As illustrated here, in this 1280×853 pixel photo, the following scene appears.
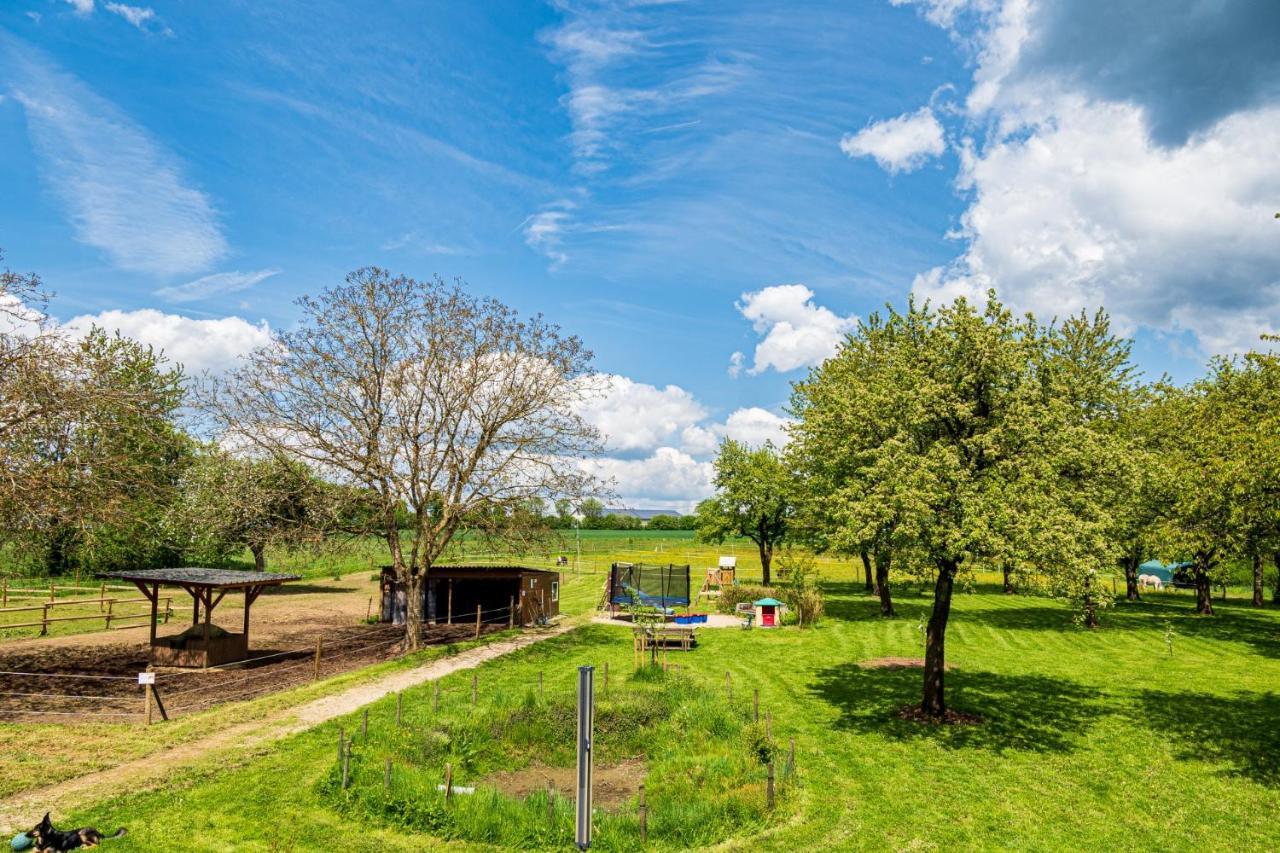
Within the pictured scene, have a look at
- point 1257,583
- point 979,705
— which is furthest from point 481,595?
point 1257,583

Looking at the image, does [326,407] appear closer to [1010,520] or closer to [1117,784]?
[1010,520]

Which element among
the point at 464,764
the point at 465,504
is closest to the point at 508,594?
the point at 465,504

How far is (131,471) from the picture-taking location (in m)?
21.9

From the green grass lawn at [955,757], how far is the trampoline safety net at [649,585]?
10.4 m

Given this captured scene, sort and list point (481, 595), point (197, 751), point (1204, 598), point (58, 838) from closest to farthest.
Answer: point (58, 838) → point (197, 751) → point (481, 595) → point (1204, 598)

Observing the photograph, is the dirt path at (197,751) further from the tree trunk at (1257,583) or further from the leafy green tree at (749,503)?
the tree trunk at (1257,583)

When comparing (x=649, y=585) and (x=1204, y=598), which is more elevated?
(x=649, y=585)

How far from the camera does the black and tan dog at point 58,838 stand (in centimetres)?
1086

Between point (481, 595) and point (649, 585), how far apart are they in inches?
475

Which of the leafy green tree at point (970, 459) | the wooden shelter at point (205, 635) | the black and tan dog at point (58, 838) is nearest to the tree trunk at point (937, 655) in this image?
the leafy green tree at point (970, 459)

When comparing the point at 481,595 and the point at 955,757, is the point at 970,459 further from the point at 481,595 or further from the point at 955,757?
the point at 481,595

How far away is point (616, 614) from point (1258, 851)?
1226 inches

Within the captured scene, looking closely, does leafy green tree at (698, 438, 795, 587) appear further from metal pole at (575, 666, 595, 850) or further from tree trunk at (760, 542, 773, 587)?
metal pole at (575, 666, 595, 850)

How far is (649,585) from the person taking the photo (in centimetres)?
4759
